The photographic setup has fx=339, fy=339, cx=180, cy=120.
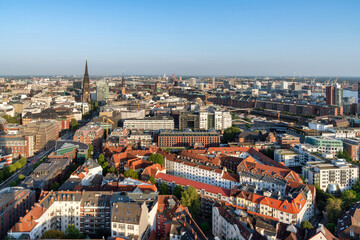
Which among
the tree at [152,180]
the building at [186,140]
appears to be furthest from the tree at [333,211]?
the building at [186,140]

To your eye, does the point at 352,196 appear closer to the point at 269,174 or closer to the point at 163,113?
the point at 269,174

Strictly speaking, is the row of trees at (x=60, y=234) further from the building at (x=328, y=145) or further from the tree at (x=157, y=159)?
the building at (x=328, y=145)

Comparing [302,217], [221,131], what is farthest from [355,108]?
[302,217]

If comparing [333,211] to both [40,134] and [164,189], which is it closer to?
[164,189]

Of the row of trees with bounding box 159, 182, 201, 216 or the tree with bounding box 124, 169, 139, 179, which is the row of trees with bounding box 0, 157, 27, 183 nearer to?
the tree with bounding box 124, 169, 139, 179

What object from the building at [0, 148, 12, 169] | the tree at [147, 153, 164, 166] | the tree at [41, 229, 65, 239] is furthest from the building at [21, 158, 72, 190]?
the tree at [41, 229, 65, 239]

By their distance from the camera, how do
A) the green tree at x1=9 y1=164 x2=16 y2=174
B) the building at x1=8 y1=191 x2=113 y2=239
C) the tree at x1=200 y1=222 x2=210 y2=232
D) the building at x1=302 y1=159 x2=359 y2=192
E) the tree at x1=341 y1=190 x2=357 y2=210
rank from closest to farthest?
the building at x1=8 y1=191 x2=113 y2=239 → the tree at x1=200 y1=222 x2=210 y2=232 → the tree at x1=341 y1=190 x2=357 y2=210 → the building at x1=302 y1=159 x2=359 y2=192 → the green tree at x1=9 y1=164 x2=16 y2=174
